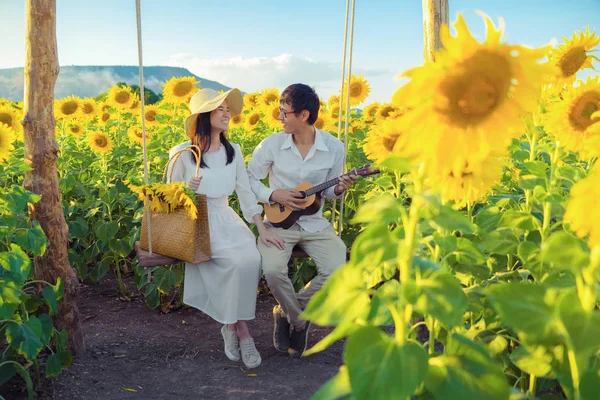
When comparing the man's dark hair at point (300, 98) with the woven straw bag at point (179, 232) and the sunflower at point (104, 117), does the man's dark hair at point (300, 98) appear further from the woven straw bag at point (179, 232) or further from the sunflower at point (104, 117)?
the sunflower at point (104, 117)

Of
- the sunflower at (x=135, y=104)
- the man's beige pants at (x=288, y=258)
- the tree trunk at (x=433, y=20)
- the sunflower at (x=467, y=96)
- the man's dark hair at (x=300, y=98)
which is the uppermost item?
the tree trunk at (x=433, y=20)

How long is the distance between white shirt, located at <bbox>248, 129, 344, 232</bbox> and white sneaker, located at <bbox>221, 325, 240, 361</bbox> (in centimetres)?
87

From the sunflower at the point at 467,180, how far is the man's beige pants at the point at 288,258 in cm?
255

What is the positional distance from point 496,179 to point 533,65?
1.16 ft

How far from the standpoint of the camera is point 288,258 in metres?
4.12

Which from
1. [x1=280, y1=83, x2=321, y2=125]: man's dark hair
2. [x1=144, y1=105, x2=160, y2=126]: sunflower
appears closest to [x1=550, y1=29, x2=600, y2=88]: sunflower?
[x1=280, y1=83, x2=321, y2=125]: man's dark hair

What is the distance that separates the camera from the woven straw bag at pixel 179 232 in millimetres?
3775

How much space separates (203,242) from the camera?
3.88 m

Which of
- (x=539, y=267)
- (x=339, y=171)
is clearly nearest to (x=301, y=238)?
(x=339, y=171)

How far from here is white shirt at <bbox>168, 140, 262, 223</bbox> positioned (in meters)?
4.13

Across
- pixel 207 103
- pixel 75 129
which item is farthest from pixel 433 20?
pixel 75 129

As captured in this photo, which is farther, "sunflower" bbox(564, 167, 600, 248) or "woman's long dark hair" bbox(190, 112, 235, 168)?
"woman's long dark hair" bbox(190, 112, 235, 168)

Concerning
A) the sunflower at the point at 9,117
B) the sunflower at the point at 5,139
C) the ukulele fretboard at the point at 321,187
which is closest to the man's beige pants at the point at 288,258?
the ukulele fretboard at the point at 321,187

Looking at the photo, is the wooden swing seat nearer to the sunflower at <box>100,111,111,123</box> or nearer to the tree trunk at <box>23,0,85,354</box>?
the tree trunk at <box>23,0,85,354</box>
